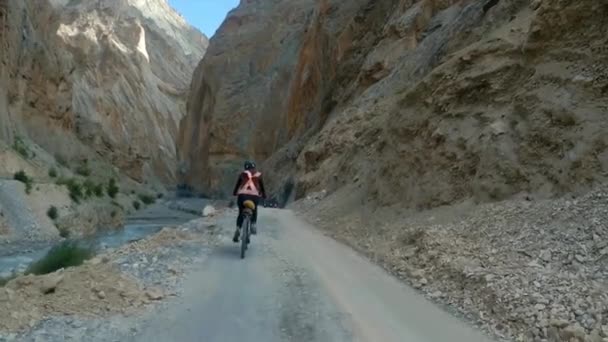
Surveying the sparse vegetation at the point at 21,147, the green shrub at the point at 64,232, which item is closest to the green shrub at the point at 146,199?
the sparse vegetation at the point at 21,147

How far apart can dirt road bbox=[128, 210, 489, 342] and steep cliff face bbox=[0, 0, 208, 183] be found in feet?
110

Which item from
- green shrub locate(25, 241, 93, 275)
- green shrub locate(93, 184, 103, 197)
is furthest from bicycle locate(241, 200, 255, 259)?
green shrub locate(93, 184, 103, 197)

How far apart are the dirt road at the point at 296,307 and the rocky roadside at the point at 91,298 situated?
0.28m

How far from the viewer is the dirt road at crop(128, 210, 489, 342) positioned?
5.57m

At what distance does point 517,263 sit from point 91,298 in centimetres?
486

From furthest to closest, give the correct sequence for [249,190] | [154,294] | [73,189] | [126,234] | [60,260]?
[73,189] < [126,234] < [60,260] < [249,190] < [154,294]

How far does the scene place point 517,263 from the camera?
22.2 feet

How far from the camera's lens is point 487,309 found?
609 centimetres

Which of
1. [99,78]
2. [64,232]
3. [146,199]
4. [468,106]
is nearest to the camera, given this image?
[468,106]

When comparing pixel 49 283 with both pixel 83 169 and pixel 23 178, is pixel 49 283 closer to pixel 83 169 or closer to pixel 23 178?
pixel 23 178

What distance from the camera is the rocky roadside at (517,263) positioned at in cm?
537

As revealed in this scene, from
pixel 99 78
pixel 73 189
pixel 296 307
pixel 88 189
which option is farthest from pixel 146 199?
pixel 296 307

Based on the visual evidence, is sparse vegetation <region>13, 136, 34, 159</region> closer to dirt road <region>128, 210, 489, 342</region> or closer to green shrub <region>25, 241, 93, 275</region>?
green shrub <region>25, 241, 93, 275</region>

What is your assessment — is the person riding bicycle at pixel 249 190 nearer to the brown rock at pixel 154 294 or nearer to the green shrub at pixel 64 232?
the brown rock at pixel 154 294
